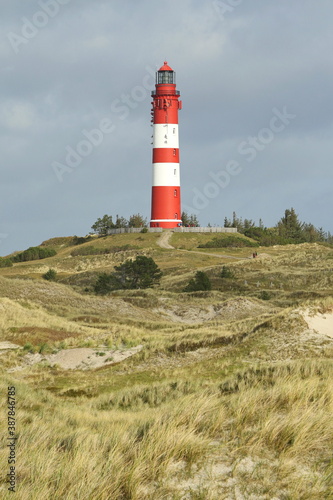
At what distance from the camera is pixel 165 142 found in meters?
89.5

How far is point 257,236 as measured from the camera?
107 metres

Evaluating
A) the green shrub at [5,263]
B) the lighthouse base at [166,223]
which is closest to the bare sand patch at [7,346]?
the green shrub at [5,263]

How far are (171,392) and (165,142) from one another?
75.2m

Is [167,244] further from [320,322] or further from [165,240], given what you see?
[320,322]

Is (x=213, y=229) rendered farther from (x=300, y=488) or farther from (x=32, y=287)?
(x=300, y=488)

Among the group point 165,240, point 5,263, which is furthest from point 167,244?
point 5,263

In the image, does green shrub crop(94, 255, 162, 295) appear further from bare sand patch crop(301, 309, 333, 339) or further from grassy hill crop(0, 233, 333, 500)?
bare sand patch crop(301, 309, 333, 339)

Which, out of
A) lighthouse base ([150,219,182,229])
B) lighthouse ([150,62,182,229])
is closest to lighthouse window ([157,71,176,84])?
lighthouse ([150,62,182,229])

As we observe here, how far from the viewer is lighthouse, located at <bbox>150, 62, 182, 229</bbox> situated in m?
89.2

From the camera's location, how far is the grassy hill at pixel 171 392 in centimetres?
725

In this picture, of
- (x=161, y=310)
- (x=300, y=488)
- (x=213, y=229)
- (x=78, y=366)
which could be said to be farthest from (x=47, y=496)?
(x=213, y=229)

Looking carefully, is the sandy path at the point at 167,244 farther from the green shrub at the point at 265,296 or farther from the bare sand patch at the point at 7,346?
the bare sand patch at the point at 7,346

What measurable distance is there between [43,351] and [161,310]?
77.3 ft

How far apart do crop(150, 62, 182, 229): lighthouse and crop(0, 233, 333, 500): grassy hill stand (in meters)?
28.1
